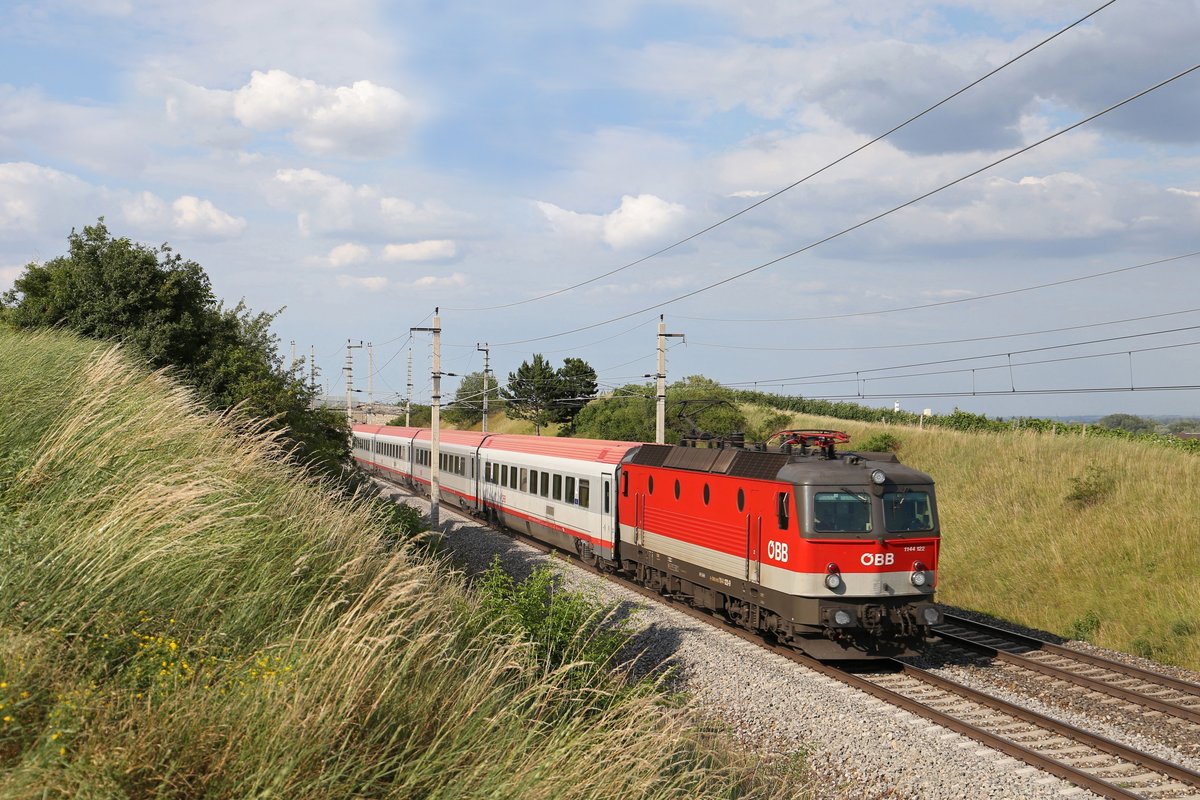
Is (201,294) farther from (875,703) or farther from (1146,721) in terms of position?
(1146,721)

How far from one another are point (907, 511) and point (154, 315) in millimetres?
18865

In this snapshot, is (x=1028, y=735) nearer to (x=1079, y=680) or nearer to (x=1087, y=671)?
(x=1079, y=680)

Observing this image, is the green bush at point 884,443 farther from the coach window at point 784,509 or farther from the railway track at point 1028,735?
the coach window at point 784,509

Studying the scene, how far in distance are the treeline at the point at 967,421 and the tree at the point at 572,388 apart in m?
12.5

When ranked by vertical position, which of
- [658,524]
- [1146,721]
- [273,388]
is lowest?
[1146,721]

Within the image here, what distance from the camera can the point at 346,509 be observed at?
12078mm

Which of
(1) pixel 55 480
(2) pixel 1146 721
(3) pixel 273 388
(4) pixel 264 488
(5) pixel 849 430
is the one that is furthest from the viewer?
(5) pixel 849 430

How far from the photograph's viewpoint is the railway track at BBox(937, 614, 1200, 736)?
12.3 m

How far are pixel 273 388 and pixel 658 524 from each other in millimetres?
12339

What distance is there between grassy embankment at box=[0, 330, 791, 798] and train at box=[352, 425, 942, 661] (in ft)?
17.2

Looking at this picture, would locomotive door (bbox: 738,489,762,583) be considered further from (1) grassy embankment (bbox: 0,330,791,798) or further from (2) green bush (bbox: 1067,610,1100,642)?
(2) green bush (bbox: 1067,610,1100,642)

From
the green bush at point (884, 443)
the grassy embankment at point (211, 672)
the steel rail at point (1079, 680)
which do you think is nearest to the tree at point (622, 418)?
the green bush at point (884, 443)

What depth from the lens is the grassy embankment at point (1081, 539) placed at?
56.0 feet

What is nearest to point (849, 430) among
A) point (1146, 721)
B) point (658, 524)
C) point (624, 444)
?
point (624, 444)
